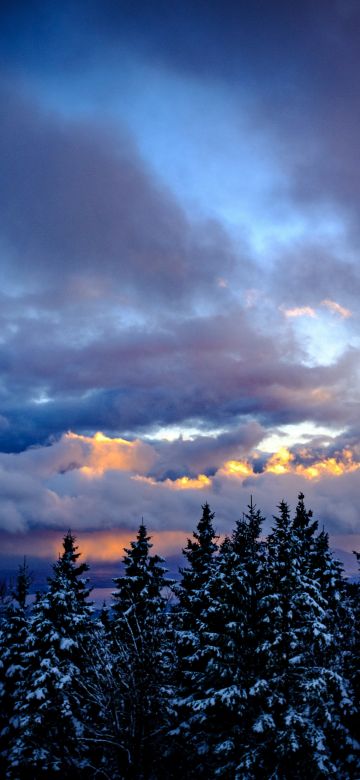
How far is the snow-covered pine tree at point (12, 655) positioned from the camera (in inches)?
1092

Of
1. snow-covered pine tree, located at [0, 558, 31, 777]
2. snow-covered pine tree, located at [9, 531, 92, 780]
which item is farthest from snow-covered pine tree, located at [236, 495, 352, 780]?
snow-covered pine tree, located at [0, 558, 31, 777]

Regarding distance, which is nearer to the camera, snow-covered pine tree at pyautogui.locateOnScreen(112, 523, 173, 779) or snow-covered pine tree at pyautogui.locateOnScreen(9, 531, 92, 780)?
snow-covered pine tree at pyautogui.locateOnScreen(112, 523, 173, 779)

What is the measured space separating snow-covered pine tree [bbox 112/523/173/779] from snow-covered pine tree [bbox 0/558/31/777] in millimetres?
5347

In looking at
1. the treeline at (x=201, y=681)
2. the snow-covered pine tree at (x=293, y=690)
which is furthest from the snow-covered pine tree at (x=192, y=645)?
the snow-covered pine tree at (x=293, y=690)

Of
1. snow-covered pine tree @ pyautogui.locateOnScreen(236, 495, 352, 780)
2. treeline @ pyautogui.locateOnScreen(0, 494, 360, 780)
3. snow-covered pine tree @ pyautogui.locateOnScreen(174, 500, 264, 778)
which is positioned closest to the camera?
treeline @ pyautogui.locateOnScreen(0, 494, 360, 780)

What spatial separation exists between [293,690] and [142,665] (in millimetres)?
6922

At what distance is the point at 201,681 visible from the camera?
77.0 feet

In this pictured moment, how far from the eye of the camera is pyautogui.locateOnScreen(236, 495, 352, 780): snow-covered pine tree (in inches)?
790

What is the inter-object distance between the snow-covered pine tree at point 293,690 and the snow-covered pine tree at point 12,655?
475 inches

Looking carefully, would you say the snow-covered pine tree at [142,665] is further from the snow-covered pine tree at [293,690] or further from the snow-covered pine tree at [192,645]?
the snow-covered pine tree at [293,690]

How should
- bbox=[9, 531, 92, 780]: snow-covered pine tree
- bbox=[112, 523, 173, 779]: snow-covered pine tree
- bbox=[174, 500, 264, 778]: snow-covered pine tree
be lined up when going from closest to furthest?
bbox=[112, 523, 173, 779]: snow-covered pine tree < bbox=[174, 500, 264, 778]: snow-covered pine tree < bbox=[9, 531, 92, 780]: snow-covered pine tree

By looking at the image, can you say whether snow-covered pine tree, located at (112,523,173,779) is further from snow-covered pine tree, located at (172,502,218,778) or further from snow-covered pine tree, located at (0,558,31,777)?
snow-covered pine tree, located at (0,558,31,777)

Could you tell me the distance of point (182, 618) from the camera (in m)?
27.1

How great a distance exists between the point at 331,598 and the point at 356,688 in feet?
29.9
